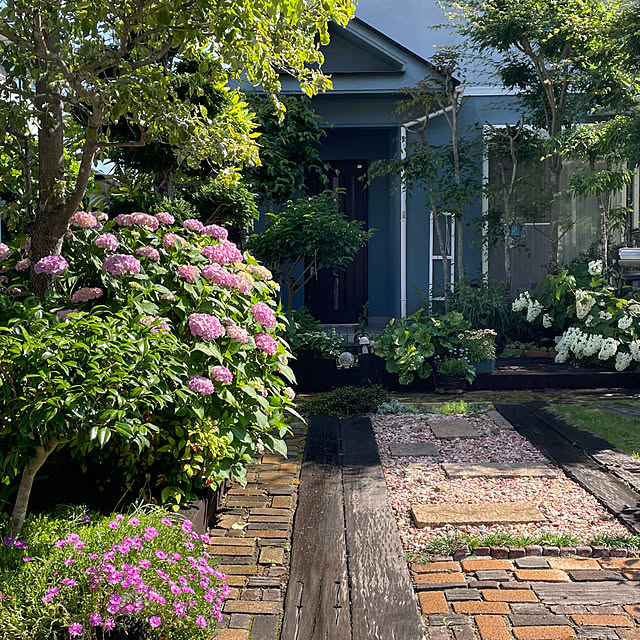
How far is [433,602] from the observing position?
3061mm

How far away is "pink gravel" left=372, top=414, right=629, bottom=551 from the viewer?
12.8 feet

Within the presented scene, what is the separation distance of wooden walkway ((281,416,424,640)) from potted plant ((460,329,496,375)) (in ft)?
10.1

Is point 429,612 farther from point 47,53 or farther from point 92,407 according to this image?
point 47,53

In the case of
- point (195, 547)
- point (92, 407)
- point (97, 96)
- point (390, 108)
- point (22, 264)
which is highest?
point (390, 108)

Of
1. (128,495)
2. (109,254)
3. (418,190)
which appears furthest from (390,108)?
(128,495)

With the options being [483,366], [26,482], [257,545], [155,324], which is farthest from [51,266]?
[483,366]

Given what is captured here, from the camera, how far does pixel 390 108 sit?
10211 mm

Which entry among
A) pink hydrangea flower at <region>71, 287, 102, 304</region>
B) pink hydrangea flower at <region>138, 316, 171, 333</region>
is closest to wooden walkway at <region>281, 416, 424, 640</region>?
pink hydrangea flower at <region>138, 316, 171, 333</region>

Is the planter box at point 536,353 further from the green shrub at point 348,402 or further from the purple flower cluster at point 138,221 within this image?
the purple flower cluster at point 138,221

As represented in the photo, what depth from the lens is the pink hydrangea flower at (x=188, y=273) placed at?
401cm

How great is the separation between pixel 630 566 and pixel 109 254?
Answer: 2982 mm

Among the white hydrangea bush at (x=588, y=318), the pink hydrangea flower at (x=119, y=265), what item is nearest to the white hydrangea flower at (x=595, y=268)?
the white hydrangea bush at (x=588, y=318)

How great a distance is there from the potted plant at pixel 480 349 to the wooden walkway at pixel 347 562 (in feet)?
10.1

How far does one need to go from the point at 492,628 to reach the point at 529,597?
34 centimetres
